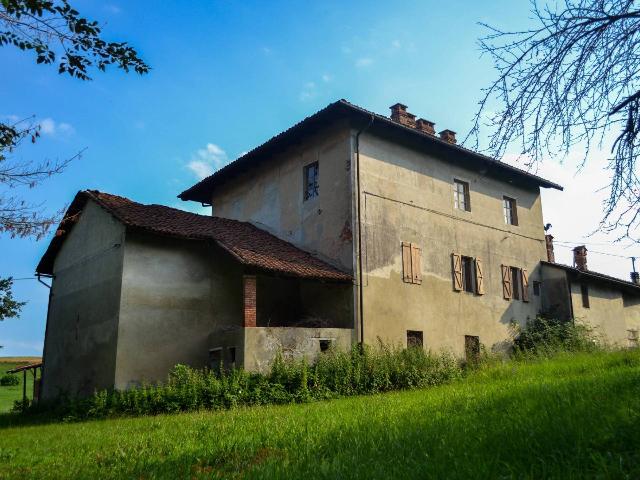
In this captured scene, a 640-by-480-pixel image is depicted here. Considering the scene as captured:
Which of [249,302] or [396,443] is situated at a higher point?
[249,302]

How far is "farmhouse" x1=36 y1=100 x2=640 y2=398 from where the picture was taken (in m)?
13.9

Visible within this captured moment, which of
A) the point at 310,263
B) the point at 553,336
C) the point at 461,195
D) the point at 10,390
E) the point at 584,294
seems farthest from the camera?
the point at 10,390

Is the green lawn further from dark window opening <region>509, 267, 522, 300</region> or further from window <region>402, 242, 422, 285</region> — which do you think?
dark window opening <region>509, 267, 522, 300</region>

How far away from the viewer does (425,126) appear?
1961cm

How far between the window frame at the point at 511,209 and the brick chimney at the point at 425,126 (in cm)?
401

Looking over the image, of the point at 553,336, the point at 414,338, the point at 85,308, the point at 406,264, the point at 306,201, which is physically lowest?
the point at 414,338

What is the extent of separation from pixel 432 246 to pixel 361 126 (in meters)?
4.59

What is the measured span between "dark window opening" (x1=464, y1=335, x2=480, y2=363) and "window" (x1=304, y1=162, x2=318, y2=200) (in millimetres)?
7000

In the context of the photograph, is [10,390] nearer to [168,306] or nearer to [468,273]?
[168,306]

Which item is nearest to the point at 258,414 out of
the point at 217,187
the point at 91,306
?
the point at 91,306

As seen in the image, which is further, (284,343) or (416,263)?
(416,263)

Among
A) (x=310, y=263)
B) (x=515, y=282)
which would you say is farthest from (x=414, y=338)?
(x=515, y=282)

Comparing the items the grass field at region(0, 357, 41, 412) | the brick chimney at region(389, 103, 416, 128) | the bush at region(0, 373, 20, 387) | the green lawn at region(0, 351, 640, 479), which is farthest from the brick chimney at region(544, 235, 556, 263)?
the bush at region(0, 373, 20, 387)

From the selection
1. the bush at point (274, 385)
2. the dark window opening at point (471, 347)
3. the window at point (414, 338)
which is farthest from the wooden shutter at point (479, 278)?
the bush at point (274, 385)
